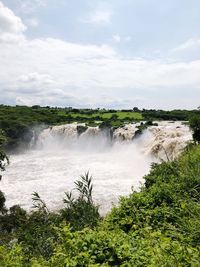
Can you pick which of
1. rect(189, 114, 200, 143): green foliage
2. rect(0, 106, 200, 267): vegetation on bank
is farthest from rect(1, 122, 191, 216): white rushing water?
rect(0, 106, 200, 267): vegetation on bank

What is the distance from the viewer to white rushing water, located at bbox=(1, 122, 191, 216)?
1207 inches

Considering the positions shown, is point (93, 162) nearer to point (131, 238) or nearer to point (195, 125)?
point (195, 125)

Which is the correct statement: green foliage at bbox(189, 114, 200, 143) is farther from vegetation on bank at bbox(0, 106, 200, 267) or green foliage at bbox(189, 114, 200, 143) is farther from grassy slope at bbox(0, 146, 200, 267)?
grassy slope at bbox(0, 146, 200, 267)

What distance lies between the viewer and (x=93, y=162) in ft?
150

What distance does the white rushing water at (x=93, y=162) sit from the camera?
30.7 m

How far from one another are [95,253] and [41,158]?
4705cm

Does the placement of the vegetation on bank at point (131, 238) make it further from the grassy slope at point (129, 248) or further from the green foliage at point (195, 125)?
the green foliage at point (195, 125)

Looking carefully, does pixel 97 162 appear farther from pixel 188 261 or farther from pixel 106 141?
pixel 188 261

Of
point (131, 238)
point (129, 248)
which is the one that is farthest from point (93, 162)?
point (129, 248)

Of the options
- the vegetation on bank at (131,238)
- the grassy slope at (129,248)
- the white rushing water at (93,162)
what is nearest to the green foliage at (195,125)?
the white rushing water at (93,162)

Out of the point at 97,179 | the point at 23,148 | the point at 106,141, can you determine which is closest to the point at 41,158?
the point at 106,141

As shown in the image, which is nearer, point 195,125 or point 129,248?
point 129,248

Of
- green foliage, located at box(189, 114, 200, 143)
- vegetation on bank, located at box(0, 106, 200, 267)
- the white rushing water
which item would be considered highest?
green foliage, located at box(189, 114, 200, 143)

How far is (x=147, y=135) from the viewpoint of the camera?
45.7 m
